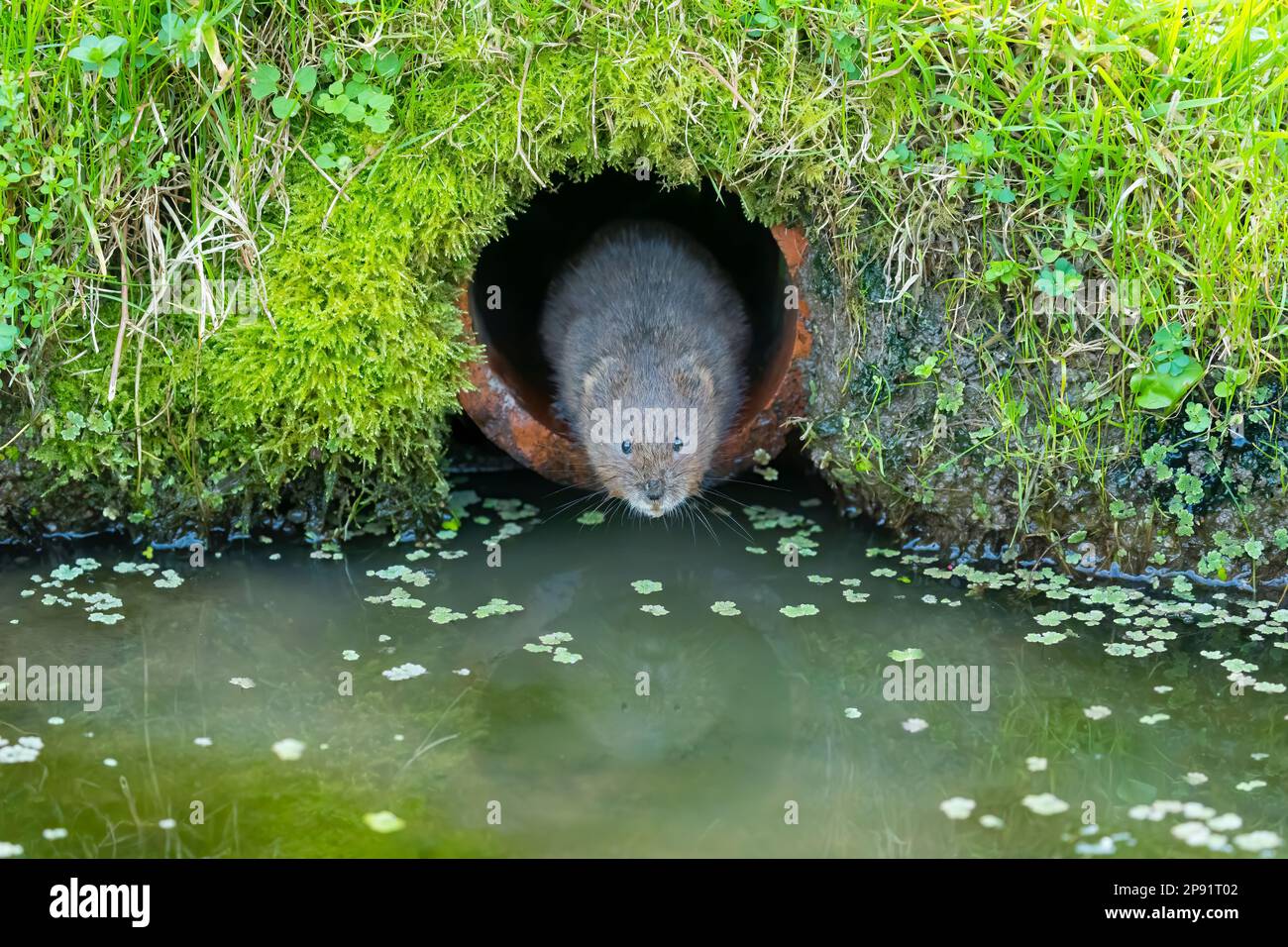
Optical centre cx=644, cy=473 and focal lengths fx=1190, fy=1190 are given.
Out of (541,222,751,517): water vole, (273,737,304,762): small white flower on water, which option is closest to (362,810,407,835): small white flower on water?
(273,737,304,762): small white flower on water

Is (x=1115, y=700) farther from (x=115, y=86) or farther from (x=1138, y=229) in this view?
(x=115, y=86)

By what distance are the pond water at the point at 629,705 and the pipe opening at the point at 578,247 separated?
4.40ft

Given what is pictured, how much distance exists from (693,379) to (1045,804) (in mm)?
2529

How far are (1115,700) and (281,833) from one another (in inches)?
94.9

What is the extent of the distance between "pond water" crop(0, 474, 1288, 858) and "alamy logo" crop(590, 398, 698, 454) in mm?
448

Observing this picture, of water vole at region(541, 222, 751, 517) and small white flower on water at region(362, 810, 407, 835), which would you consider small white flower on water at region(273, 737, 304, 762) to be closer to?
small white flower on water at region(362, 810, 407, 835)

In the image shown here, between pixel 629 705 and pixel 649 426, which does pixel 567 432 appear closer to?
pixel 649 426

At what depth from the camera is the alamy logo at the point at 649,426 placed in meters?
4.96

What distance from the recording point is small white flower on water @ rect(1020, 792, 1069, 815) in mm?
3061

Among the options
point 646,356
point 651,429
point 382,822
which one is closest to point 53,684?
point 382,822

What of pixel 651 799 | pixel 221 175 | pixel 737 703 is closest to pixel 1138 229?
pixel 737 703

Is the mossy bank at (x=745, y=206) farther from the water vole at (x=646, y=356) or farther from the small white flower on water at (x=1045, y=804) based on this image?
the small white flower on water at (x=1045, y=804)

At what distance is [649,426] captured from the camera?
196 inches

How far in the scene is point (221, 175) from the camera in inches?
162
